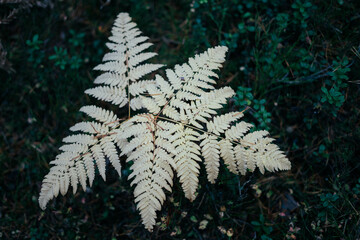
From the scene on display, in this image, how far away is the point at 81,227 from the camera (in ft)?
9.18

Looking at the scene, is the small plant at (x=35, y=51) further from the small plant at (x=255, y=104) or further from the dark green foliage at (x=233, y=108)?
the small plant at (x=255, y=104)

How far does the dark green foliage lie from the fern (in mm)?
592

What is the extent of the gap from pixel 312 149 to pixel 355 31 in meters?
1.43

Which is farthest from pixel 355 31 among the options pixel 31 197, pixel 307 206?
pixel 31 197

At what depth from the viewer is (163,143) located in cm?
209

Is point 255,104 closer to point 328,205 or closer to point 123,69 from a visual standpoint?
point 328,205

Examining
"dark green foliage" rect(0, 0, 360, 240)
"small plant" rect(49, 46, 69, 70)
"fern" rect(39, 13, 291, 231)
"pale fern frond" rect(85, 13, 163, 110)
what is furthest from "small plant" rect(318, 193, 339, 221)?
"small plant" rect(49, 46, 69, 70)

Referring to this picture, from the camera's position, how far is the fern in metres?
1.97

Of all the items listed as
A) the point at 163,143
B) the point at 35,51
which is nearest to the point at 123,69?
the point at 163,143

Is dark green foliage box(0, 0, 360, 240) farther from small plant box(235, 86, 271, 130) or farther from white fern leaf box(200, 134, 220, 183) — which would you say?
white fern leaf box(200, 134, 220, 183)

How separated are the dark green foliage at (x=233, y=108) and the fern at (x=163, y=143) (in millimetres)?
592

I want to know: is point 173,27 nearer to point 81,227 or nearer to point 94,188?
point 94,188

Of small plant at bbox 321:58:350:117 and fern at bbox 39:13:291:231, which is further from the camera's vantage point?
small plant at bbox 321:58:350:117

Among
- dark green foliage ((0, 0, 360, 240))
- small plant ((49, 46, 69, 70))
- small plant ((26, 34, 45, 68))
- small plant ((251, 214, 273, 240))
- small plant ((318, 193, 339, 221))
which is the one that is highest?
small plant ((26, 34, 45, 68))
